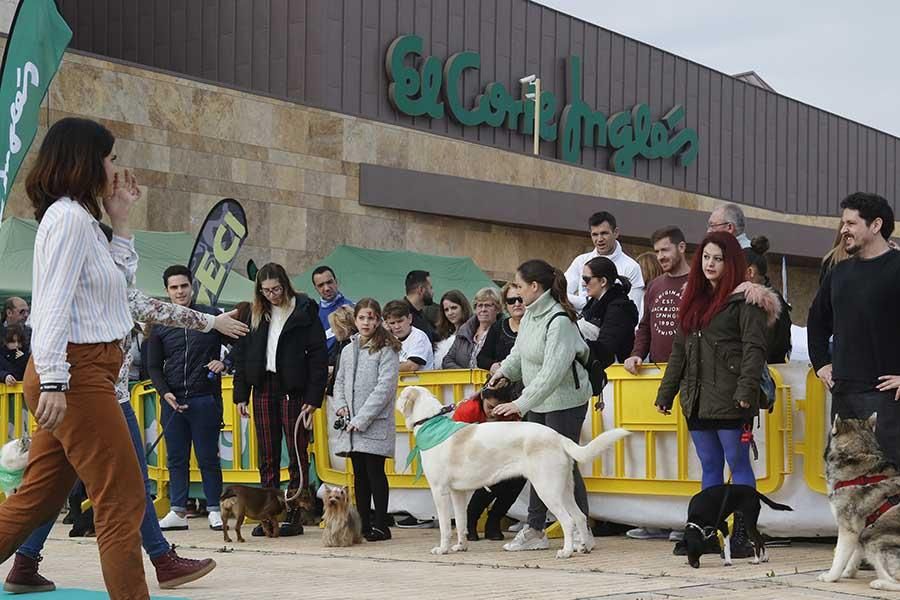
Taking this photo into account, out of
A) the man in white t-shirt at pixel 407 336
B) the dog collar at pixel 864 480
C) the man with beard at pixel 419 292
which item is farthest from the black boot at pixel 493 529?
the dog collar at pixel 864 480

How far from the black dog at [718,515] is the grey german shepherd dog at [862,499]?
873 millimetres

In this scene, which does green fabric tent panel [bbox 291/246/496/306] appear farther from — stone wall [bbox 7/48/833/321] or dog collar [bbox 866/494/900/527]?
dog collar [bbox 866/494/900/527]

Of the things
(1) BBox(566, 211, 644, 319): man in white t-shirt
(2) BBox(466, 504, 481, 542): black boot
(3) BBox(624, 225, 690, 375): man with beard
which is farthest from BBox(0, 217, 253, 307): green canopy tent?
(3) BBox(624, 225, 690, 375): man with beard

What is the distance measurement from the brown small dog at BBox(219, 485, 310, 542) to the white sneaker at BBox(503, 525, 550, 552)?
6.95 ft

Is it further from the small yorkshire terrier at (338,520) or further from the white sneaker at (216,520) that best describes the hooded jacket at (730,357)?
the white sneaker at (216,520)

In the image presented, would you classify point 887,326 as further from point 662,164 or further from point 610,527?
point 662,164

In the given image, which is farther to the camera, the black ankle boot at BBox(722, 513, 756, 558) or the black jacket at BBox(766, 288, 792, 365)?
the black jacket at BBox(766, 288, 792, 365)

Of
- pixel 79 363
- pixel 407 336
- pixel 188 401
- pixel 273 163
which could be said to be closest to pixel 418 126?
pixel 273 163

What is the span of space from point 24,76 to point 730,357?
612 cm

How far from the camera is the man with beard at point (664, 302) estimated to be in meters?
9.31

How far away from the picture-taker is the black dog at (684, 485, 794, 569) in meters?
7.70

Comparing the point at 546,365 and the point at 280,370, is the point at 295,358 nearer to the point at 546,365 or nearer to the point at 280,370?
the point at 280,370

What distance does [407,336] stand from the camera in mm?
11500

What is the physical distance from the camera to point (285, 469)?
39.0ft
